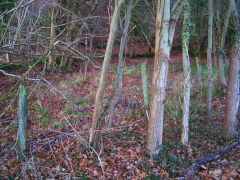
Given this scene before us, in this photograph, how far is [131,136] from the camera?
19.1ft

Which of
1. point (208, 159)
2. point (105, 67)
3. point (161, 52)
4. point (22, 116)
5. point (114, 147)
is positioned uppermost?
point (161, 52)

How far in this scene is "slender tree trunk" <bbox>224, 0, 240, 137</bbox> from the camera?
581cm

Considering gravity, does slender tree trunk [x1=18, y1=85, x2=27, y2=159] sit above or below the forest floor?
above

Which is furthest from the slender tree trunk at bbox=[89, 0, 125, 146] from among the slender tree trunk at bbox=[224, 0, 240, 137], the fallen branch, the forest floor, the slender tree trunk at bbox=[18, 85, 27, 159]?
the slender tree trunk at bbox=[224, 0, 240, 137]

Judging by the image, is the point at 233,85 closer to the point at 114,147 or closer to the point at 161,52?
the point at 161,52

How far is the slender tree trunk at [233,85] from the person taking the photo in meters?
5.81

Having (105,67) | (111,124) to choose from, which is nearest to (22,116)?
(105,67)

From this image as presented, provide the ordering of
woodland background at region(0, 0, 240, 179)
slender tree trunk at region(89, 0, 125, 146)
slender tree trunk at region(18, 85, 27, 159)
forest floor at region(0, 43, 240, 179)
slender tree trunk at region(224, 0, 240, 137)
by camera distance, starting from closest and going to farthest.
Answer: slender tree trunk at region(18, 85, 27, 159) → woodland background at region(0, 0, 240, 179) → forest floor at region(0, 43, 240, 179) → slender tree trunk at region(89, 0, 125, 146) → slender tree trunk at region(224, 0, 240, 137)

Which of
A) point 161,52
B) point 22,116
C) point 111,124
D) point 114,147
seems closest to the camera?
point 22,116

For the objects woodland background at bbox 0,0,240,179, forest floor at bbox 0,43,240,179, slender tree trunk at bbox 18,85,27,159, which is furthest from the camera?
forest floor at bbox 0,43,240,179

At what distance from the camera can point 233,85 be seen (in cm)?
600

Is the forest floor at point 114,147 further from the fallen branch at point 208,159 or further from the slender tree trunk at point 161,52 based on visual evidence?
the slender tree trunk at point 161,52

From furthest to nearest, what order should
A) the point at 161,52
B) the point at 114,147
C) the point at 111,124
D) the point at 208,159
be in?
the point at 111,124 < the point at 114,147 < the point at 208,159 < the point at 161,52

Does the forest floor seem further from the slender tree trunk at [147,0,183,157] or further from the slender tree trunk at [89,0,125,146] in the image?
the slender tree trunk at [147,0,183,157]
